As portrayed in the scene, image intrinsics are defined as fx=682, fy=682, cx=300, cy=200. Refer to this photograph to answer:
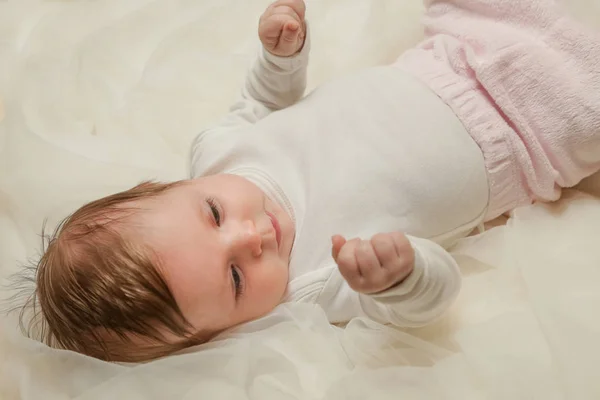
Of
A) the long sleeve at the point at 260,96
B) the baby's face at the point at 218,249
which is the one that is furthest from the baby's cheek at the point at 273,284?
the long sleeve at the point at 260,96

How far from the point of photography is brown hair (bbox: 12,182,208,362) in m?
0.74

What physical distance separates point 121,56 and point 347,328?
715 mm

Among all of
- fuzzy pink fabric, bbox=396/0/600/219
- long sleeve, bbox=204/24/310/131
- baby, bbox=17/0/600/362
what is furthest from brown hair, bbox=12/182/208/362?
fuzzy pink fabric, bbox=396/0/600/219

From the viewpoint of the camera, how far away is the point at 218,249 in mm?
785

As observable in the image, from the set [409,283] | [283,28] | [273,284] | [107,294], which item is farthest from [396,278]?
[283,28]

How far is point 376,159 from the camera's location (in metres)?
0.89

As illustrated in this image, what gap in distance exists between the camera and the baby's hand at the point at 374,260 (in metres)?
0.70

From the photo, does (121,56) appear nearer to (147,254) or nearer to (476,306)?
(147,254)

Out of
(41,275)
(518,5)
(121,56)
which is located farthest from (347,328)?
(121,56)

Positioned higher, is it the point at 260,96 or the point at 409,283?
the point at 260,96

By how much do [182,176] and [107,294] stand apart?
37cm

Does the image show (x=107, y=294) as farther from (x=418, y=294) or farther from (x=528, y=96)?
(x=528, y=96)

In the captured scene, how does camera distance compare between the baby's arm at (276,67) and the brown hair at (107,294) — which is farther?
the baby's arm at (276,67)

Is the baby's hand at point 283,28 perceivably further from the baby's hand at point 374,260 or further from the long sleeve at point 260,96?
the baby's hand at point 374,260
